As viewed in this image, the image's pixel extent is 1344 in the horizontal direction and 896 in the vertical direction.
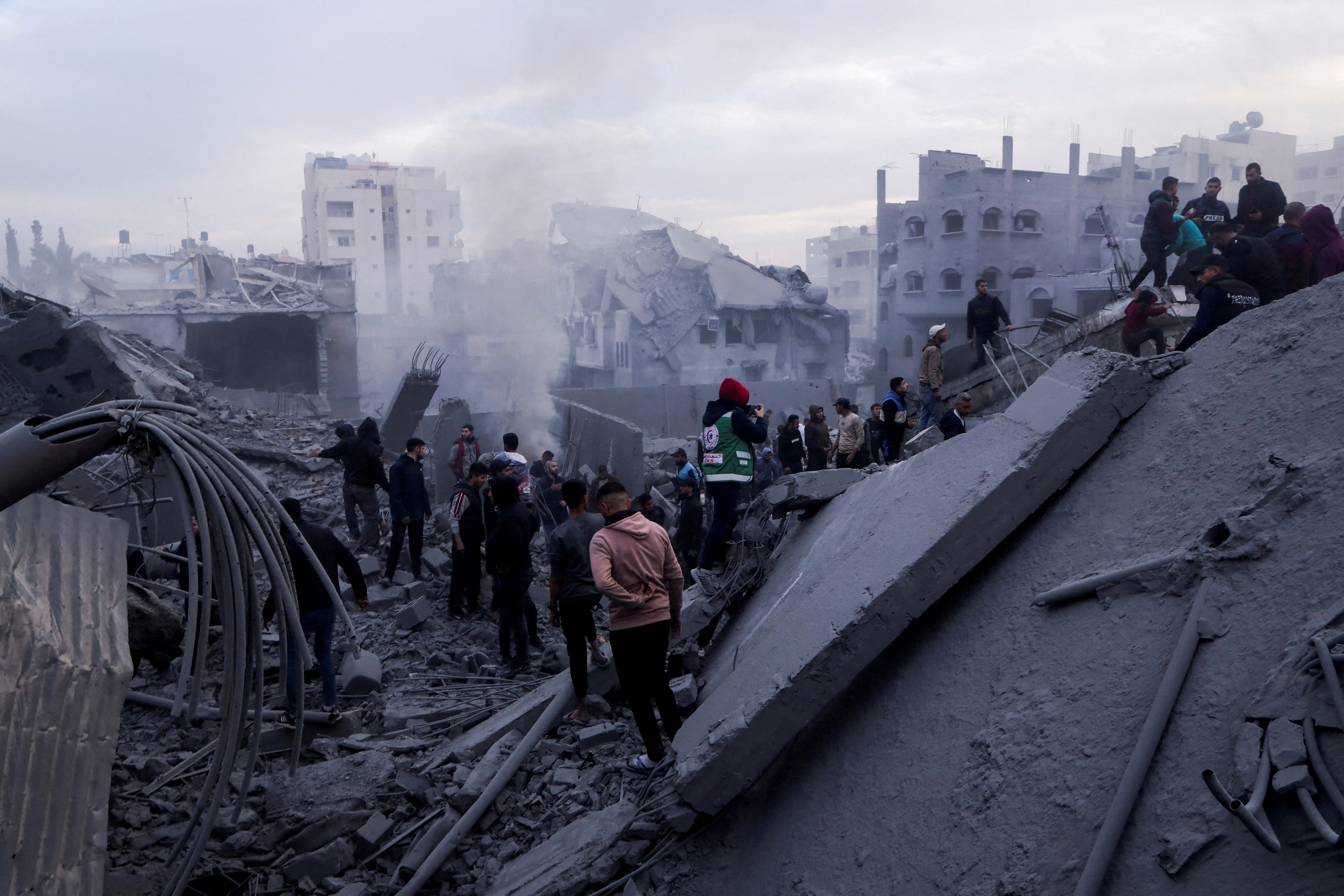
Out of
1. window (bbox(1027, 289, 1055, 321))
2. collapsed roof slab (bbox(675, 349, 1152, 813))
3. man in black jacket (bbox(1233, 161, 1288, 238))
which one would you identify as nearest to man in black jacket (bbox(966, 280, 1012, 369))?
man in black jacket (bbox(1233, 161, 1288, 238))

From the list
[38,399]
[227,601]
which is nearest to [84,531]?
[227,601]

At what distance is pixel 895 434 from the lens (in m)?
9.68

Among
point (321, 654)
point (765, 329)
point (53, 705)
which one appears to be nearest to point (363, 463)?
point (321, 654)

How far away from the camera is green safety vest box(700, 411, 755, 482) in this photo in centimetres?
641

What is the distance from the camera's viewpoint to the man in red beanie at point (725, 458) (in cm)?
638

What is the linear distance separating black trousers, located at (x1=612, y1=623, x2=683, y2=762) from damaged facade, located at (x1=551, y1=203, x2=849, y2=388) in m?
33.0

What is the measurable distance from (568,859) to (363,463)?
22.1 ft

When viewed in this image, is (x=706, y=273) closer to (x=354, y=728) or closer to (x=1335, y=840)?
(x=354, y=728)

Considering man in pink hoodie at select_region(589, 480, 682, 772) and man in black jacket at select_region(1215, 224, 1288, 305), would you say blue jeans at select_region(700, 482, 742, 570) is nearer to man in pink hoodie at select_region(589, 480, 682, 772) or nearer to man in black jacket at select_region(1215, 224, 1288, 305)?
man in pink hoodie at select_region(589, 480, 682, 772)

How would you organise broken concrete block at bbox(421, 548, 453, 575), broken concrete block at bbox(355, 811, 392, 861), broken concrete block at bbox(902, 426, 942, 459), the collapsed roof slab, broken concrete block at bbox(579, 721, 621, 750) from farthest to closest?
broken concrete block at bbox(421, 548, 453, 575) < broken concrete block at bbox(902, 426, 942, 459) < broken concrete block at bbox(579, 721, 621, 750) < broken concrete block at bbox(355, 811, 392, 861) < the collapsed roof slab

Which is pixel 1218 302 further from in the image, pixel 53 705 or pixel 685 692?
pixel 53 705

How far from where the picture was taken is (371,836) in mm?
4570

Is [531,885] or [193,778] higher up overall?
[531,885]

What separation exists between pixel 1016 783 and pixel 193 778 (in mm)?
5202
